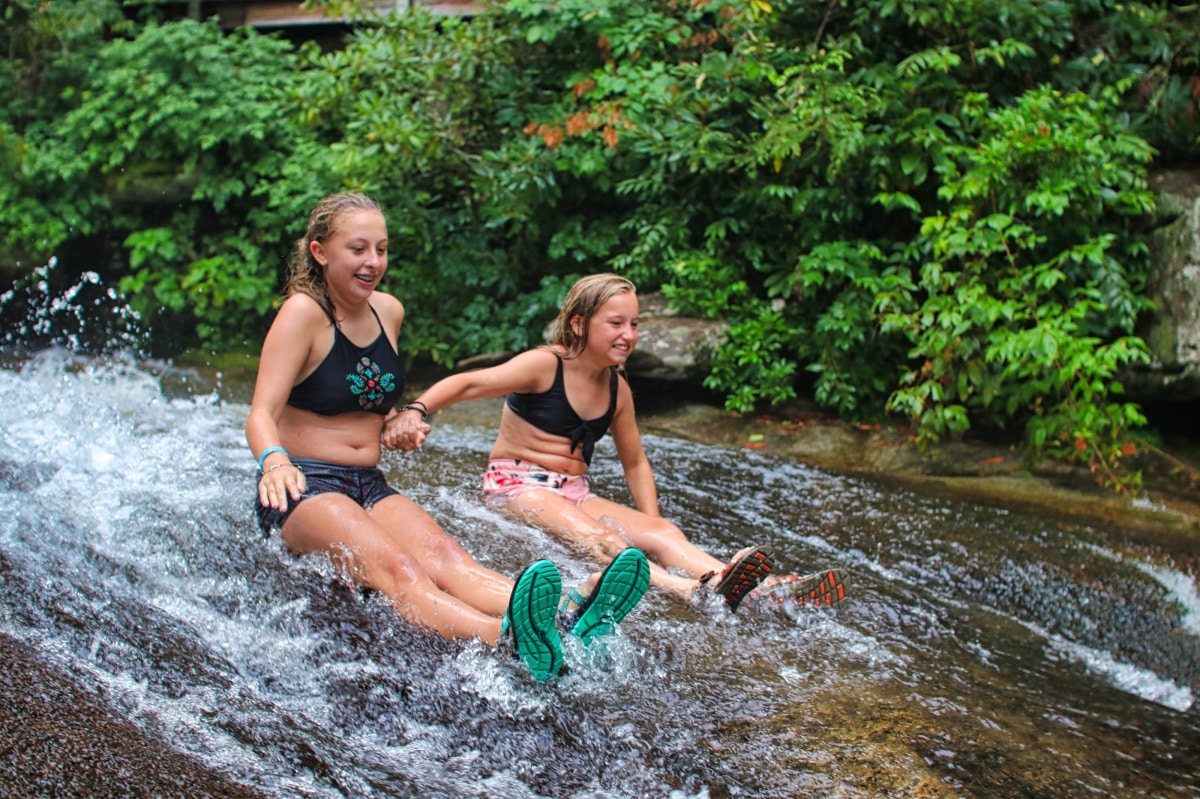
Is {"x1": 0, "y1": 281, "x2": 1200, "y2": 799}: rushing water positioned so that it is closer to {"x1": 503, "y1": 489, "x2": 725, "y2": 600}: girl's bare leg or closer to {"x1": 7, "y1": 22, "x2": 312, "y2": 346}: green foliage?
{"x1": 503, "y1": 489, "x2": 725, "y2": 600}: girl's bare leg

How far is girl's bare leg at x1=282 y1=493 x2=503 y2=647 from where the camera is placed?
2.92m

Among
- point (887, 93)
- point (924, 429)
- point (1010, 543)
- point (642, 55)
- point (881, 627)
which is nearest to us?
point (881, 627)

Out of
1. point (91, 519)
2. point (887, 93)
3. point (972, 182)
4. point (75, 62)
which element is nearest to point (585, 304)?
point (91, 519)

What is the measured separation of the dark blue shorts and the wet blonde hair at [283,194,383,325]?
0.47 meters

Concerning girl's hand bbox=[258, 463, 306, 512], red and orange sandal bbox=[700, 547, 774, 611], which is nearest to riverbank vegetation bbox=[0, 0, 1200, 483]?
red and orange sandal bbox=[700, 547, 774, 611]

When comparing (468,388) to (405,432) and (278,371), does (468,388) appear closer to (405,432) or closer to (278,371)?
(405,432)

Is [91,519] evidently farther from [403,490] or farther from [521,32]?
[521,32]

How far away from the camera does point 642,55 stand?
720 cm

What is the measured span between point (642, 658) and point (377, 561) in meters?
0.81

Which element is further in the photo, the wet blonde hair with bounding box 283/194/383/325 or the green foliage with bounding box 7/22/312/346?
the green foliage with bounding box 7/22/312/346

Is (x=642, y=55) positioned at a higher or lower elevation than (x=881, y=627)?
higher

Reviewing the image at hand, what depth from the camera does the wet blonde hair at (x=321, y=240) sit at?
339 cm

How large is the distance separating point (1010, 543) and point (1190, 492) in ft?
4.85

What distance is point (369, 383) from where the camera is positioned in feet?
11.4
